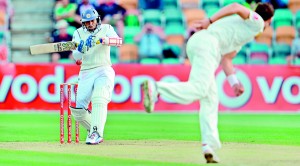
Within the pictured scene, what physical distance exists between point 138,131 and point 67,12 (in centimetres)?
663

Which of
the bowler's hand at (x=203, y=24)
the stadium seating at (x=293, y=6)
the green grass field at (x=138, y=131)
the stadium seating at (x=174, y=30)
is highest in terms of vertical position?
the stadium seating at (x=293, y=6)

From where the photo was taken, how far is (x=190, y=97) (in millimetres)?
7738

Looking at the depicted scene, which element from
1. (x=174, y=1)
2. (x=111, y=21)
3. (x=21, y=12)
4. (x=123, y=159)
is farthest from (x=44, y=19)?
(x=123, y=159)

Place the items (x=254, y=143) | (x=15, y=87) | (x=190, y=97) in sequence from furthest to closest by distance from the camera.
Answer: (x=15, y=87), (x=254, y=143), (x=190, y=97)

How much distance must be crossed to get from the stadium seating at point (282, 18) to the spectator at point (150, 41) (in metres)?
2.76

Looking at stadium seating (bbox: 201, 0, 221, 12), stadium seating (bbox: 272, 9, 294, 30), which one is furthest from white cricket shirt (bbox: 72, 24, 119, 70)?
stadium seating (bbox: 272, 9, 294, 30)

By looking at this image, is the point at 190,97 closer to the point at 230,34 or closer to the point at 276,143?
the point at 230,34

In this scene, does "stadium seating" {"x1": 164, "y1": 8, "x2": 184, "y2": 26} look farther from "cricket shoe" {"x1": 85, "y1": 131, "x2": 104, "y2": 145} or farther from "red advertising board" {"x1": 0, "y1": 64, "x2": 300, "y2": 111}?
"cricket shoe" {"x1": 85, "y1": 131, "x2": 104, "y2": 145}

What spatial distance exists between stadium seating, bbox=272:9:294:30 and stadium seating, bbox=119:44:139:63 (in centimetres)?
346

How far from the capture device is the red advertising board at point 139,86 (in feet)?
57.9

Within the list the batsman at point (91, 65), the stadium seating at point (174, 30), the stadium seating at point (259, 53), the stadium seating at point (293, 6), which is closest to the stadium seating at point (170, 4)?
the stadium seating at point (174, 30)

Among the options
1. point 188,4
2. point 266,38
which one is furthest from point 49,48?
point 188,4

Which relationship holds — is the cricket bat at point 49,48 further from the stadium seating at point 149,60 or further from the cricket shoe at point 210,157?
the stadium seating at point 149,60

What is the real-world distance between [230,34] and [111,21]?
11270mm
